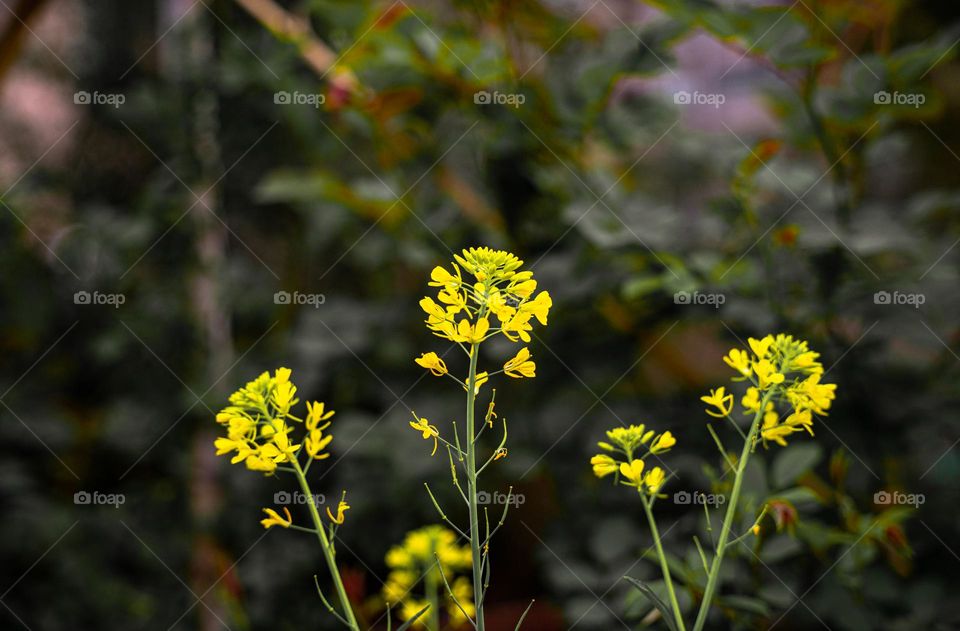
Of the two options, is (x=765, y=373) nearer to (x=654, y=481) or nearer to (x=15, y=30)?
(x=654, y=481)

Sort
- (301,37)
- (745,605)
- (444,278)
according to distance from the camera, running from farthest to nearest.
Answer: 1. (301,37)
2. (745,605)
3. (444,278)

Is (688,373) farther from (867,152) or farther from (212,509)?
(212,509)

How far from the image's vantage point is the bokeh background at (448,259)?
0.77 m

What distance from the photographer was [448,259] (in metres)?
1.04

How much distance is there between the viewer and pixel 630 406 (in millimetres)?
883

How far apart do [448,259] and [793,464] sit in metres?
0.55

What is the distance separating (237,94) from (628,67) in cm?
91

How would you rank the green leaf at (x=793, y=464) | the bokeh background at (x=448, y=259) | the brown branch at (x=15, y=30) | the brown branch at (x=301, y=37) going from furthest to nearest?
the brown branch at (x=15, y=30)
the brown branch at (x=301, y=37)
the bokeh background at (x=448, y=259)
the green leaf at (x=793, y=464)

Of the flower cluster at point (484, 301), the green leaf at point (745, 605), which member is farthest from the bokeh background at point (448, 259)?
the flower cluster at point (484, 301)

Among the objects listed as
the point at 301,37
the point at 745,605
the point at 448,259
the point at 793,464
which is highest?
the point at 301,37

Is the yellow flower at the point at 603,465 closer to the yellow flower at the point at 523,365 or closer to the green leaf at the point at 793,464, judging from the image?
the yellow flower at the point at 523,365

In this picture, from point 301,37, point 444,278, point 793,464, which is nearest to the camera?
point 444,278

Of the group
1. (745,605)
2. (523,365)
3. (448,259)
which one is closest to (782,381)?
(523,365)

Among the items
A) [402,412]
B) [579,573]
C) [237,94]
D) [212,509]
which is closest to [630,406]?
[579,573]
